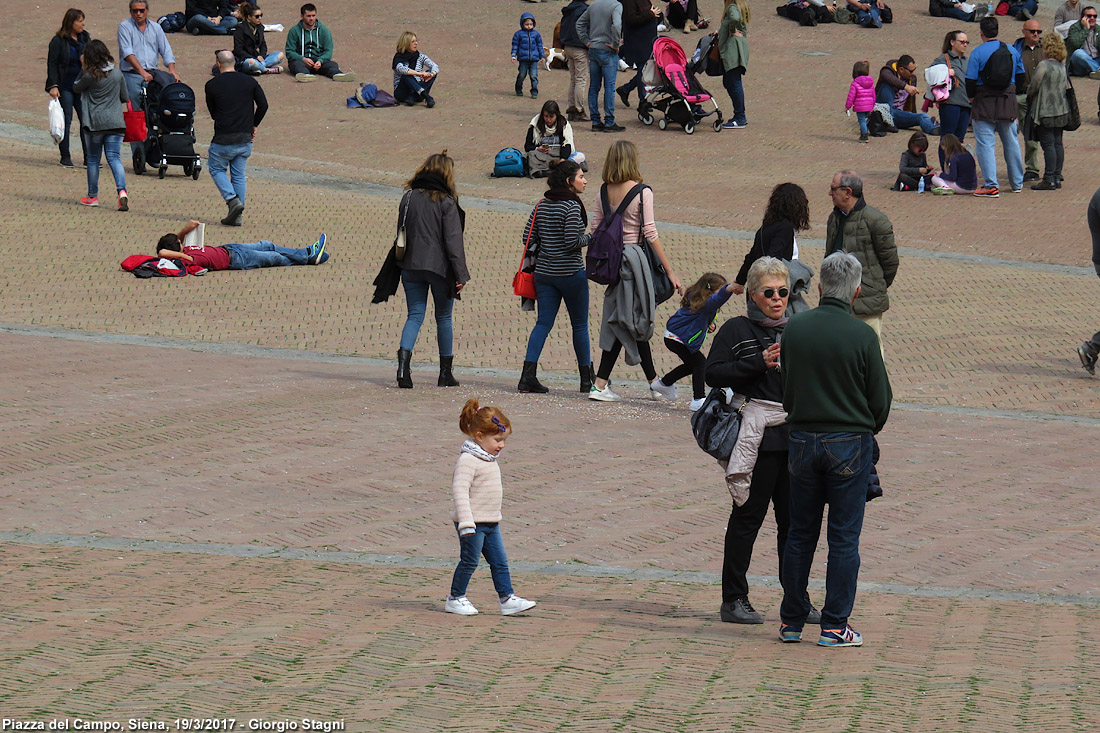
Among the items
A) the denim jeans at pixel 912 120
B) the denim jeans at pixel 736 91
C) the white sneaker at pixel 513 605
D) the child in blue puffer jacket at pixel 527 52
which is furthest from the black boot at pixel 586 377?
the child in blue puffer jacket at pixel 527 52

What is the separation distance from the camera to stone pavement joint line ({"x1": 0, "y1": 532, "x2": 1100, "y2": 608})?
677 cm

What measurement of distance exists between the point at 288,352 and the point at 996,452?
227 inches

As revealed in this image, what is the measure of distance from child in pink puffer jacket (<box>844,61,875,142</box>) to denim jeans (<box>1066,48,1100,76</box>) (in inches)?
258

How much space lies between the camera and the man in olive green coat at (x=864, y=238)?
8953mm

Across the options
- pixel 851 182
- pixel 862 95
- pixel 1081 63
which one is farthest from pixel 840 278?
pixel 1081 63

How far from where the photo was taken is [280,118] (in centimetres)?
2298

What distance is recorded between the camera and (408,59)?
2378cm

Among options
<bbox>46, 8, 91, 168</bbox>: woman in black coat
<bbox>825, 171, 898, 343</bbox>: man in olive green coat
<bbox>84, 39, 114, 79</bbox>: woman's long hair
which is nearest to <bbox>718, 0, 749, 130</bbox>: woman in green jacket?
<bbox>46, 8, 91, 168</bbox>: woman in black coat

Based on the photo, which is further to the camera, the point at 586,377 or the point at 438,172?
the point at 586,377

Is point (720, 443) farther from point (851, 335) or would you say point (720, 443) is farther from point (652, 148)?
point (652, 148)

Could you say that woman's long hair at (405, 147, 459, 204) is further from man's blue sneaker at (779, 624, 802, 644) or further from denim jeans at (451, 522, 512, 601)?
man's blue sneaker at (779, 624, 802, 644)

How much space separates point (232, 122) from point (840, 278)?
11.5 m

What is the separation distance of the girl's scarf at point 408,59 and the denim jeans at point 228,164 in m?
7.85

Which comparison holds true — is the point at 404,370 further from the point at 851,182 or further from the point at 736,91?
the point at 736,91
